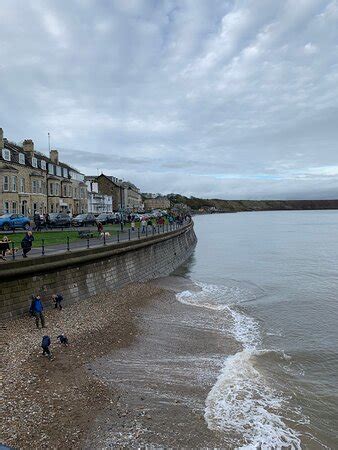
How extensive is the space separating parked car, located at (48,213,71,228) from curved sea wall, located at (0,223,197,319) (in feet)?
40.5

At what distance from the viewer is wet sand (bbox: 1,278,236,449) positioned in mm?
8477

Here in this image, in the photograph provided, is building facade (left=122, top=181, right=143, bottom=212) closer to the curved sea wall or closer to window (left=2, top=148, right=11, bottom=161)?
window (left=2, top=148, right=11, bottom=161)

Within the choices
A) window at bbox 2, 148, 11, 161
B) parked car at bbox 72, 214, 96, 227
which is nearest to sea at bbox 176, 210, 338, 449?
parked car at bbox 72, 214, 96, 227

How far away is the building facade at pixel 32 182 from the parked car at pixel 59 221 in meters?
6.22

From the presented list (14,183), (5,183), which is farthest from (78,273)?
(14,183)

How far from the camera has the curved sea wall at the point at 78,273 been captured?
14.9 m

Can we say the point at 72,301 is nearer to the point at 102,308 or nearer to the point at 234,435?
the point at 102,308

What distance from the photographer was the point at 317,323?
61.3ft

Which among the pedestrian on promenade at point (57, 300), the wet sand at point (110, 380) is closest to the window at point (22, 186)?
the wet sand at point (110, 380)

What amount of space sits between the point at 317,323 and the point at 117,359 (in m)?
10.2

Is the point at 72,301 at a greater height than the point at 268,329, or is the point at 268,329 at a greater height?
the point at 72,301

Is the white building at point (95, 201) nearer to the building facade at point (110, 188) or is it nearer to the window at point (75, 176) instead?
the building facade at point (110, 188)

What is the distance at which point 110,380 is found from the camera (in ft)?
36.3

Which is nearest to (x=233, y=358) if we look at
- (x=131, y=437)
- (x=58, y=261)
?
(x=131, y=437)
